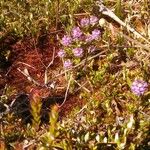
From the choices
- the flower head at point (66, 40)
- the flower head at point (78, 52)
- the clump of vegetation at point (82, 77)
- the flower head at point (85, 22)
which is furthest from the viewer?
the flower head at point (85, 22)

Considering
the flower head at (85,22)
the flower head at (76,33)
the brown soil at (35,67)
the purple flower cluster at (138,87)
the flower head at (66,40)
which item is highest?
the flower head at (85,22)

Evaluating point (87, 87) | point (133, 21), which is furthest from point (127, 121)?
point (133, 21)

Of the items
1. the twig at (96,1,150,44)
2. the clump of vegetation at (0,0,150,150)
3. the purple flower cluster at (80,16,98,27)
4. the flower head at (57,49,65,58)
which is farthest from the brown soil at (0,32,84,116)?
the twig at (96,1,150,44)

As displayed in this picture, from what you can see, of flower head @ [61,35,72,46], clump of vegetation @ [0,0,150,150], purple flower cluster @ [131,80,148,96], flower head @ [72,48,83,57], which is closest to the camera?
clump of vegetation @ [0,0,150,150]

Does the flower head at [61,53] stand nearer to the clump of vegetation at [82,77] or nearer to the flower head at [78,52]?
the clump of vegetation at [82,77]

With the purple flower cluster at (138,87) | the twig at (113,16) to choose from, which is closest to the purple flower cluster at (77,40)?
the twig at (113,16)

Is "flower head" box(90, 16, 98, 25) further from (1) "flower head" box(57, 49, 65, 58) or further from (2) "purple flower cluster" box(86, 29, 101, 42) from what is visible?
(1) "flower head" box(57, 49, 65, 58)

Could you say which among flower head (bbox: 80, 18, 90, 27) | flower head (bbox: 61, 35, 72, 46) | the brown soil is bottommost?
the brown soil

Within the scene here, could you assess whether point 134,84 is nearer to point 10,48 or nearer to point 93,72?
point 93,72
